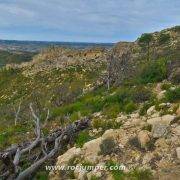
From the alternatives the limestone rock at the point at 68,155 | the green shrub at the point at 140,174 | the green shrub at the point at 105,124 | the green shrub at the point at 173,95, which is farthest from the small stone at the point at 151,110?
the green shrub at the point at 140,174

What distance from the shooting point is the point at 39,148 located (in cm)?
1198

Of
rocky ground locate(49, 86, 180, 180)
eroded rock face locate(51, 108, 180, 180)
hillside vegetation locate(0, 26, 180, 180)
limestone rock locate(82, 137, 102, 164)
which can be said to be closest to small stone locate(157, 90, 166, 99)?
hillside vegetation locate(0, 26, 180, 180)

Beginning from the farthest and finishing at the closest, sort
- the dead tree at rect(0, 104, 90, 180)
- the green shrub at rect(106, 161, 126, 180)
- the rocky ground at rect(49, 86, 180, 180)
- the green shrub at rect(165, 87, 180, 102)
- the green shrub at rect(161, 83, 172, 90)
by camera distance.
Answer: the green shrub at rect(161, 83, 172, 90) → the green shrub at rect(165, 87, 180, 102) → the dead tree at rect(0, 104, 90, 180) → the rocky ground at rect(49, 86, 180, 180) → the green shrub at rect(106, 161, 126, 180)

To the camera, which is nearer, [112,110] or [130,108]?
[130,108]

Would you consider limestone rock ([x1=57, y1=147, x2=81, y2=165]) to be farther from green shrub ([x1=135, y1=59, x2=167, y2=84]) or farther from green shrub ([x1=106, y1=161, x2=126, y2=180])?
green shrub ([x1=135, y1=59, x2=167, y2=84])

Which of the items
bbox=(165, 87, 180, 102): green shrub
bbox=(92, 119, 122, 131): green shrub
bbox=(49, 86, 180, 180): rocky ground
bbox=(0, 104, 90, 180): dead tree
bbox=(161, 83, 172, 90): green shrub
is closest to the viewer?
bbox=(49, 86, 180, 180): rocky ground

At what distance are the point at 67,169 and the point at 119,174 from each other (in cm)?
144

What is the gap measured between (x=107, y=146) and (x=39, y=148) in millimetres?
2148

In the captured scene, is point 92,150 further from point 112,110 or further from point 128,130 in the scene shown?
point 112,110

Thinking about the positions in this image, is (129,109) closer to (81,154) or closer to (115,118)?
(115,118)

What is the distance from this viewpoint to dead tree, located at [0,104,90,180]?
10.2m

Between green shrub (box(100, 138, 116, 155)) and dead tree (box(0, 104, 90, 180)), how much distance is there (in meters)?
1.28

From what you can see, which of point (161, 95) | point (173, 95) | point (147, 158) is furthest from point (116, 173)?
point (161, 95)

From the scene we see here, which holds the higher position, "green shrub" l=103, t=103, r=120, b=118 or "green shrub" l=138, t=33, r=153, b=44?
"green shrub" l=103, t=103, r=120, b=118
